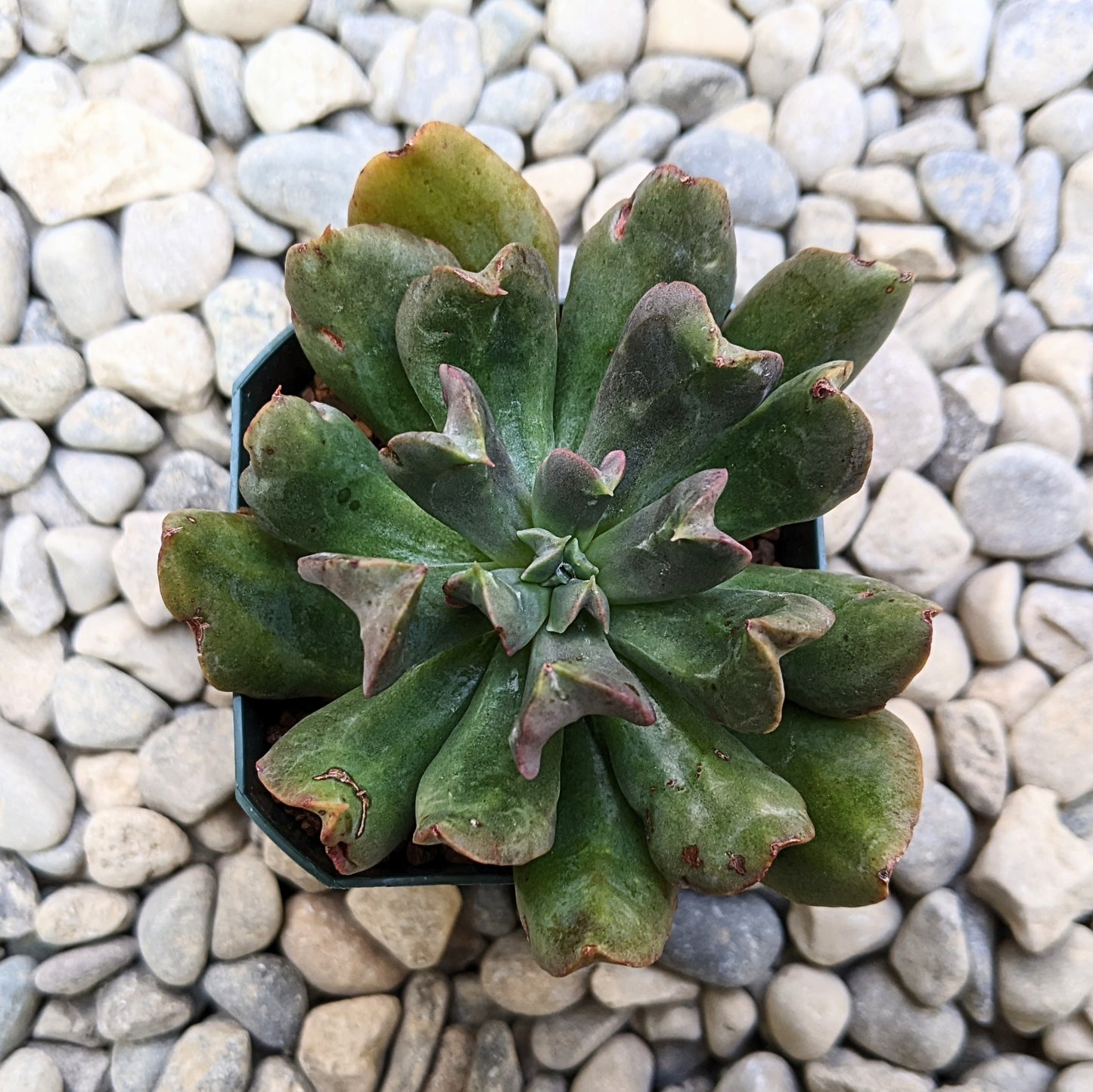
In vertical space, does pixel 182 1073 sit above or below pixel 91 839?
below

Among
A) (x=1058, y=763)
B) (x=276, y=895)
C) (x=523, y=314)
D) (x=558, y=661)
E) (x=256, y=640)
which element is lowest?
(x=276, y=895)

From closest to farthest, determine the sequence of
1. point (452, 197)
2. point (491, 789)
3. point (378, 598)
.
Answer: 1. point (378, 598)
2. point (491, 789)
3. point (452, 197)

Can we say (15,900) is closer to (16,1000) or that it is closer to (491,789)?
(16,1000)

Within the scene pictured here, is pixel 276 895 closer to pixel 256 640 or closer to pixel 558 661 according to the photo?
pixel 256 640

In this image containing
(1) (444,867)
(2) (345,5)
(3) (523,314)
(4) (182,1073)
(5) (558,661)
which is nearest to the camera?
(5) (558,661)

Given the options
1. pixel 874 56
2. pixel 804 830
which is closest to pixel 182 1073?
Answer: pixel 804 830

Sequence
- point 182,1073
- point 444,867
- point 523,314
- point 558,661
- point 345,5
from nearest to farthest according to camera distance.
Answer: point 558,661 < point 523,314 < point 444,867 < point 182,1073 < point 345,5

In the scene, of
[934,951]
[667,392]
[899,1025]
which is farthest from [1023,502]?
[667,392]
